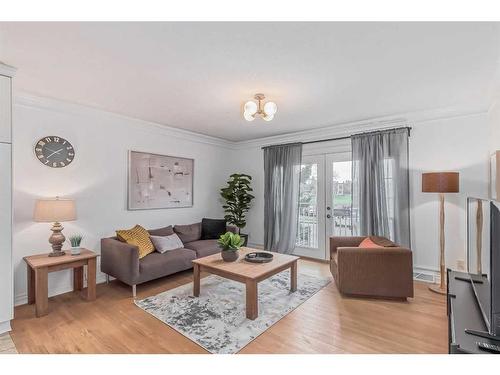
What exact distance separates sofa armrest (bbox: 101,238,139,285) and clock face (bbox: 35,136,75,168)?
3.72 ft

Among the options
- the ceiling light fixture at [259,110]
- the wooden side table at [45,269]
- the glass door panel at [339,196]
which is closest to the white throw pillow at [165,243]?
the wooden side table at [45,269]

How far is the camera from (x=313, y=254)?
4.66 metres

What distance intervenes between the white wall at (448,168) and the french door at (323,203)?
0.95 m

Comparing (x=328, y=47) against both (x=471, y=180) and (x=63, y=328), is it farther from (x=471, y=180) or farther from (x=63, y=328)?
(x=63, y=328)

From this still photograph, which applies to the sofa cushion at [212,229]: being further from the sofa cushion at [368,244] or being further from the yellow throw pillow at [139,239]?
the sofa cushion at [368,244]

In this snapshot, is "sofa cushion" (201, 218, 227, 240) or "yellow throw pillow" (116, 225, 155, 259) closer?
"yellow throw pillow" (116, 225, 155, 259)

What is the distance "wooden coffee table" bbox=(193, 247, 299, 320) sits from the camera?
2.49 metres

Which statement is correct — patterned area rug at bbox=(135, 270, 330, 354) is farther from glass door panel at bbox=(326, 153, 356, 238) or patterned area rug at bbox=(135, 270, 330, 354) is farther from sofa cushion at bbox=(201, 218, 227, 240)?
glass door panel at bbox=(326, 153, 356, 238)

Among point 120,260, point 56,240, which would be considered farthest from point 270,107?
point 56,240

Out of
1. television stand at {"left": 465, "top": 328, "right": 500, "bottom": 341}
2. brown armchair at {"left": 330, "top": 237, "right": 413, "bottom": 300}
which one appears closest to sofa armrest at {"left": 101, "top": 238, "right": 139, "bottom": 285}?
brown armchair at {"left": 330, "top": 237, "right": 413, "bottom": 300}

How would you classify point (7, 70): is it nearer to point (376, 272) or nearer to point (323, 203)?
point (376, 272)

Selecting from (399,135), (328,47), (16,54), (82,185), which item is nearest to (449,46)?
(328,47)

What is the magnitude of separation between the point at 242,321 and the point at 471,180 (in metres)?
3.41

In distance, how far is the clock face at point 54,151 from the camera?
3.00 metres
